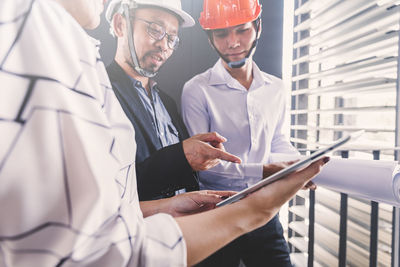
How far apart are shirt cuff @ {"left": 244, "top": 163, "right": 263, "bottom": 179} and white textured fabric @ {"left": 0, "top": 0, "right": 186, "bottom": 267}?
84 cm

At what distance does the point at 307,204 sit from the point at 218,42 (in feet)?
3.45

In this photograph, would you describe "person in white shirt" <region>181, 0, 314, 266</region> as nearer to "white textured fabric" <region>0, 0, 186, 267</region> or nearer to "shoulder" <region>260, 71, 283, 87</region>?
"shoulder" <region>260, 71, 283, 87</region>

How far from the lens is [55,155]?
356 millimetres

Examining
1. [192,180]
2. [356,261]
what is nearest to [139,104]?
[192,180]

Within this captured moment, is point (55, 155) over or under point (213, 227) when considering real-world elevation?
over

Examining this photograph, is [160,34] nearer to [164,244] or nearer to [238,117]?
[238,117]

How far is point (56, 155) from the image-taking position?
1.17 ft

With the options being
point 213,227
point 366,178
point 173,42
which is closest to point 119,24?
point 173,42

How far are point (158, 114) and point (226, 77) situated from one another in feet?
1.25

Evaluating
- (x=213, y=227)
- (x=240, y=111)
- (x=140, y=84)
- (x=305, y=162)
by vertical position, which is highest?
(x=140, y=84)

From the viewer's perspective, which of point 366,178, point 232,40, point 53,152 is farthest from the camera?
point 232,40

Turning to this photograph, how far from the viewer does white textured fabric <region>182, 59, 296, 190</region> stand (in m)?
1.17

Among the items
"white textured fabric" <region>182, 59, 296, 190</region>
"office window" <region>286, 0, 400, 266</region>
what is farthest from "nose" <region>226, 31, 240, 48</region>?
"office window" <region>286, 0, 400, 266</region>

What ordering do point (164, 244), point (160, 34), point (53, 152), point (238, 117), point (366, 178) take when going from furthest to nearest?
1. point (238, 117)
2. point (160, 34)
3. point (366, 178)
4. point (164, 244)
5. point (53, 152)
